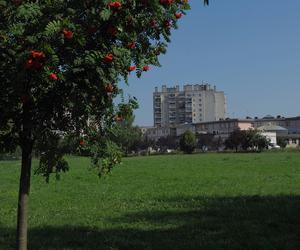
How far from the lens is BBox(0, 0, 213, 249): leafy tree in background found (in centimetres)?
470

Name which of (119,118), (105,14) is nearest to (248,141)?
(119,118)

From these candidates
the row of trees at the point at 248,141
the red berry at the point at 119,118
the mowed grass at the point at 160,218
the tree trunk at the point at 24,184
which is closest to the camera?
the tree trunk at the point at 24,184

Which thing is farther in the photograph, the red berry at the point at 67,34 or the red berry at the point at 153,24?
the red berry at the point at 153,24

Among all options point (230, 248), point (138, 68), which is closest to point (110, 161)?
point (138, 68)

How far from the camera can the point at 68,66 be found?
A: 492 centimetres

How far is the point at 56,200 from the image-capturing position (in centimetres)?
1764

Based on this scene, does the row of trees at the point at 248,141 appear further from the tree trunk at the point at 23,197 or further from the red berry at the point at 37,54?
the red berry at the point at 37,54

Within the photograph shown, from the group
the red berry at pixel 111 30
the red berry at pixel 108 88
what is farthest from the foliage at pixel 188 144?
the red berry at pixel 111 30

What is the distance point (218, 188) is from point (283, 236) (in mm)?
11220

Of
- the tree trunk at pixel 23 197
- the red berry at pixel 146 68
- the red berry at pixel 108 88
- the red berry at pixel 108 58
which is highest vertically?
the red berry at pixel 146 68

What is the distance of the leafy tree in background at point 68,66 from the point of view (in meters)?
4.70

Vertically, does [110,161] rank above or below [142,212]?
above

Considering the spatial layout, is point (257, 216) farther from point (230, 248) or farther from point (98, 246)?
point (98, 246)

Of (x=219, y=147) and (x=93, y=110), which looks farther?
(x=219, y=147)
